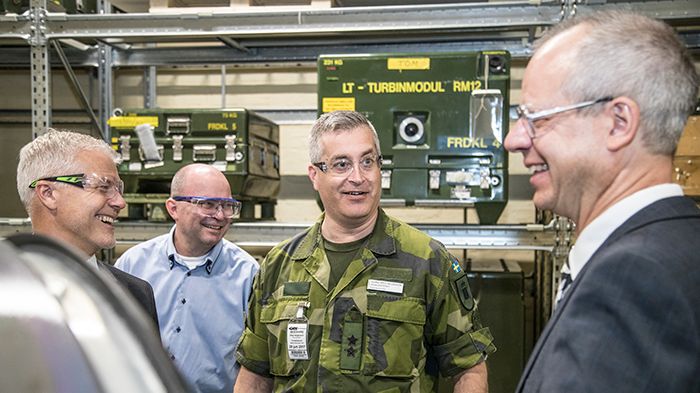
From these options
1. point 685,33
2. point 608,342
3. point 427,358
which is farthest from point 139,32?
point 685,33

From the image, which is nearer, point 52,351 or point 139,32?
point 52,351

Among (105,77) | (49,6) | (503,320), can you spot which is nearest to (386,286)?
(503,320)

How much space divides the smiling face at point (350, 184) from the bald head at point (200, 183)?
792 millimetres

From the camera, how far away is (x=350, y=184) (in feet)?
6.44

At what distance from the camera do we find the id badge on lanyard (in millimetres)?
1857

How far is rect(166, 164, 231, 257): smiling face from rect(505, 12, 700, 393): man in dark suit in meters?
1.77

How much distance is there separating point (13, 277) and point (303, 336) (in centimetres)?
151

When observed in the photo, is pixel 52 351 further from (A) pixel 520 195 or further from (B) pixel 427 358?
(A) pixel 520 195

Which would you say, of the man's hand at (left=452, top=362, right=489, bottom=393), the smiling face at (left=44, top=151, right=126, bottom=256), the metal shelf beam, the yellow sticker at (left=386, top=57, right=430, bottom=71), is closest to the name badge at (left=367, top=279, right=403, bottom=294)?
the man's hand at (left=452, top=362, right=489, bottom=393)

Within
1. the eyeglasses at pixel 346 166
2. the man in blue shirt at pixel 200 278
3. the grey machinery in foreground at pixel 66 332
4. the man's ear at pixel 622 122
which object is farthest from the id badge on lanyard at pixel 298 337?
the grey machinery in foreground at pixel 66 332

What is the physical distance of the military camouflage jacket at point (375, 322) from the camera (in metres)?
1.82

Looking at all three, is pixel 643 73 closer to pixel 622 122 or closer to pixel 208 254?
pixel 622 122

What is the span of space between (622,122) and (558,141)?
0.33 feet

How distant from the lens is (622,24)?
967 mm
